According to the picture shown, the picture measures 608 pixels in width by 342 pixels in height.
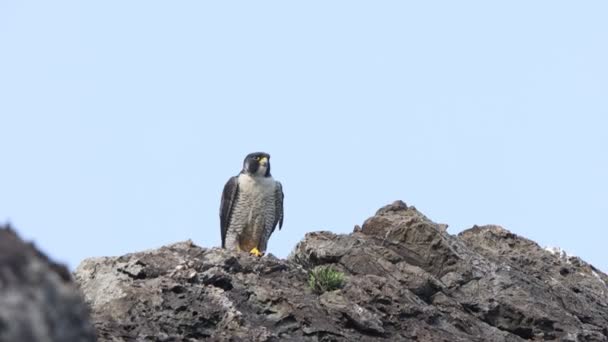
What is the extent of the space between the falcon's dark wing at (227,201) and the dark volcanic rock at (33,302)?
1592 cm

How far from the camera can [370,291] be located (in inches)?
646

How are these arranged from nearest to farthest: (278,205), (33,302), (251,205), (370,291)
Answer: (33,302), (370,291), (251,205), (278,205)

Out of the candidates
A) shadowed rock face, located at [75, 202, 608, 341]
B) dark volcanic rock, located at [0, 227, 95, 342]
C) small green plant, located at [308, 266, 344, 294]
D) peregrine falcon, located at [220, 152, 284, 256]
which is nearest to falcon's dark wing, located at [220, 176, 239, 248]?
peregrine falcon, located at [220, 152, 284, 256]

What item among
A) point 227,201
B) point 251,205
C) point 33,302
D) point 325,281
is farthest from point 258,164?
point 33,302

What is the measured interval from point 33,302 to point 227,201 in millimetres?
16270

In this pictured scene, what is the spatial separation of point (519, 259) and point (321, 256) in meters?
3.53

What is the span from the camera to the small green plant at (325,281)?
1646cm

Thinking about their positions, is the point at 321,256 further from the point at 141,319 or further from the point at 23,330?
the point at 23,330

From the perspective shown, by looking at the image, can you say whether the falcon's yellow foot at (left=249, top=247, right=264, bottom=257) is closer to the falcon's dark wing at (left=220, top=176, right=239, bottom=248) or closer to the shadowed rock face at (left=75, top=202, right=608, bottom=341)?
the shadowed rock face at (left=75, top=202, right=608, bottom=341)

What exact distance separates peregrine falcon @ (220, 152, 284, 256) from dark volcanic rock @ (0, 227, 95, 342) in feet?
51.4

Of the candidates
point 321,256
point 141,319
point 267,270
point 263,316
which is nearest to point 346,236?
point 321,256

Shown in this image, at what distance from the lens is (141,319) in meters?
14.4

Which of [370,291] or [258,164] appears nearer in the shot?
[370,291]

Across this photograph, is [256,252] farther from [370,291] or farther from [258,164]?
[370,291]
